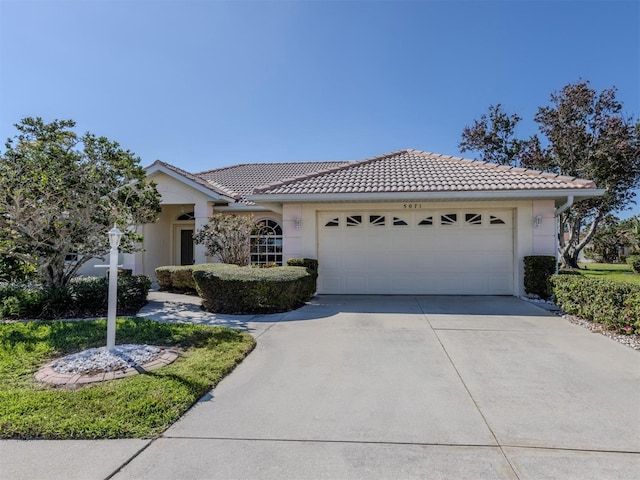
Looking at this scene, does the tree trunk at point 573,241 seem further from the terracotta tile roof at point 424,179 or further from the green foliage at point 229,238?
the green foliage at point 229,238

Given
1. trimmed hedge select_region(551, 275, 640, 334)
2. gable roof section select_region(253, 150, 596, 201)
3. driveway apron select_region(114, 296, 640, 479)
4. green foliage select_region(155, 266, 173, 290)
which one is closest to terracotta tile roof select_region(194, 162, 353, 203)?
green foliage select_region(155, 266, 173, 290)

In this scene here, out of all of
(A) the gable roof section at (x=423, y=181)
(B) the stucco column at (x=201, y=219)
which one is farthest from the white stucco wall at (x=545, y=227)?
(B) the stucco column at (x=201, y=219)

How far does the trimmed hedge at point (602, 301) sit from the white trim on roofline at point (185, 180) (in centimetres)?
1180

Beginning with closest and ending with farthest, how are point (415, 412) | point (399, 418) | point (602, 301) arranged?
point (399, 418) < point (415, 412) < point (602, 301)

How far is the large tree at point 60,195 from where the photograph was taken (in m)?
7.86

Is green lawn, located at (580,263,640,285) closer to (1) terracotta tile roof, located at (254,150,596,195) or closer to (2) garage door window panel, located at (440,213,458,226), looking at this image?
(1) terracotta tile roof, located at (254,150,596,195)

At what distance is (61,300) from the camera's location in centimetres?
833

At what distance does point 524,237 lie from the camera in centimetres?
1052

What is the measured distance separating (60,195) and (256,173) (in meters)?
11.7

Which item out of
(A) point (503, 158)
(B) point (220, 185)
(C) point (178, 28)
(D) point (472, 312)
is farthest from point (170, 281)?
(A) point (503, 158)

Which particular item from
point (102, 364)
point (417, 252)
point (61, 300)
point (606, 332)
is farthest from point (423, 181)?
point (61, 300)

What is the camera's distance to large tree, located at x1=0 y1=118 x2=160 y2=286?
786 cm

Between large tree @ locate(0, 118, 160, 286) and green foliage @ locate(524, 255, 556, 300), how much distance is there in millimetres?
10994

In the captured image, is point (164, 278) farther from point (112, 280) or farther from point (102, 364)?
point (102, 364)
